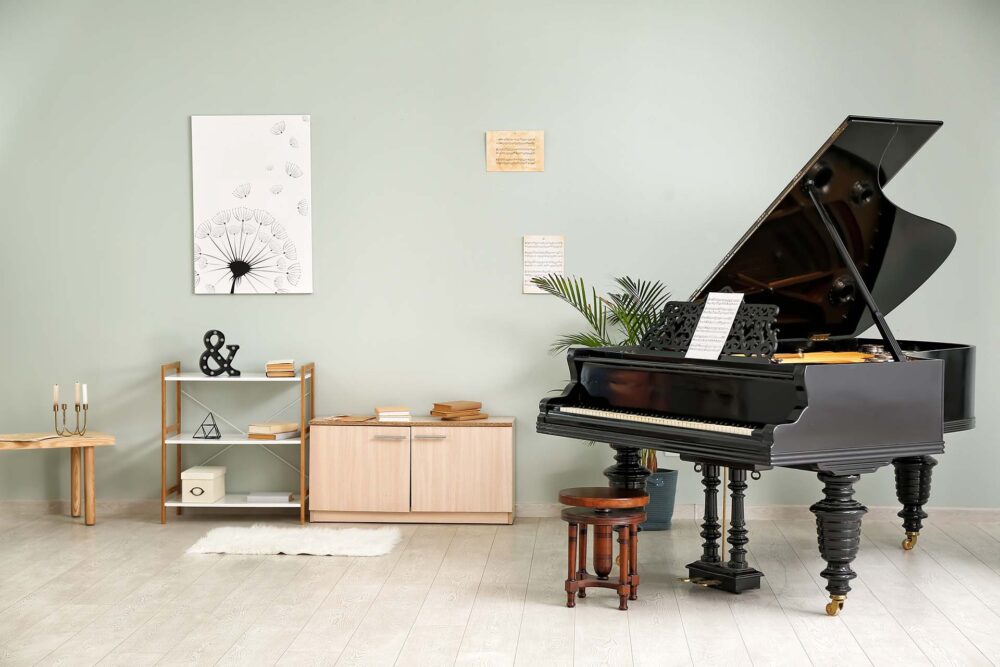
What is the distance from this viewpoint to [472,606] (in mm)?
4402

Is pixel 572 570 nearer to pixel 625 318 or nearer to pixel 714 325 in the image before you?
pixel 714 325

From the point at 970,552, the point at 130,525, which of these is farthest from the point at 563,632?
the point at 130,525

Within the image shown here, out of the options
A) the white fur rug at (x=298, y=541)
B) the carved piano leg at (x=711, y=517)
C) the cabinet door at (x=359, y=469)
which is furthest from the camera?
the cabinet door at (x=359, y=469)

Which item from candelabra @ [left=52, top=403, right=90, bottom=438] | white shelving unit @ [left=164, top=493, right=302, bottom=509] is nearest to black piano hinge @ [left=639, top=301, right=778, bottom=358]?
white shelving unit @ [left=164, top=493, right=302, bottom=509]

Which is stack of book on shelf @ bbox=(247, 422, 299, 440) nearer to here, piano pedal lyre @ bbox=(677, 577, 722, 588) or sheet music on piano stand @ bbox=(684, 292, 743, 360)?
piano pedal lyre @ bbox=(677, 577, 722, 588)

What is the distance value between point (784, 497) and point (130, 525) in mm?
3837

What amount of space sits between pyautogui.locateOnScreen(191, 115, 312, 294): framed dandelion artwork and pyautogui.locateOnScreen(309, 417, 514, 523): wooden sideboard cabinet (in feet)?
3.32

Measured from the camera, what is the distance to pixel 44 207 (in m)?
6.39

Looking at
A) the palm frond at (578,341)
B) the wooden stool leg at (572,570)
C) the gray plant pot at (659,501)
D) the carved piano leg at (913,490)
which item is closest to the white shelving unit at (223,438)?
the palm frond at (578,341)

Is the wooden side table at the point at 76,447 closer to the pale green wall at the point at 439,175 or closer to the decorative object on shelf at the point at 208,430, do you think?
the pale green wall at the point at 439,175

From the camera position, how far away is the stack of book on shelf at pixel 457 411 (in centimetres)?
602

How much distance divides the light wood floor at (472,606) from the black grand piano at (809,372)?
361 millimetres

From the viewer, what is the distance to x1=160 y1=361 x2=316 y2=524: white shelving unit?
19.7ft

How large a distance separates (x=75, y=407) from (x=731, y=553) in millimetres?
3953
